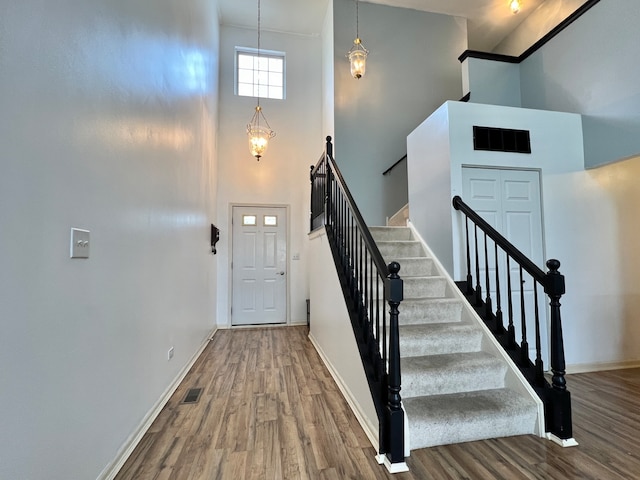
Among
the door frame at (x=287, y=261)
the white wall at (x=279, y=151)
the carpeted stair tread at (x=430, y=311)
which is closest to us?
A: the carpeted stair tread at (x=430, y=311)

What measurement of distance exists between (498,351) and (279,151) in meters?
4.71

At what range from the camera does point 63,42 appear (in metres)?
1.29

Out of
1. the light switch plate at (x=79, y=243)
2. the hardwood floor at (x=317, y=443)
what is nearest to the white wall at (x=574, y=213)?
the hardwood floor at (x=317, y=443)

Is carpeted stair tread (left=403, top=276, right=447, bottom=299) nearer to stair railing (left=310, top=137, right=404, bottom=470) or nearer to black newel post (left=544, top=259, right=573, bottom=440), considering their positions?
stair railing (left=310, top=137, right=404, bottom=470)

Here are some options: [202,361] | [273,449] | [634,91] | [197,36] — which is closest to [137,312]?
[273,449]

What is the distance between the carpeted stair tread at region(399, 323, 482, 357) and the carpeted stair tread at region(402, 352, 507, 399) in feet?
0.24

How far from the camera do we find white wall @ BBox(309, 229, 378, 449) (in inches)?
84.8

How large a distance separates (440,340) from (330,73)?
4723 mm

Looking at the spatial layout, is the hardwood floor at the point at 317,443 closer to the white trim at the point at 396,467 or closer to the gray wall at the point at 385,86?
the white trim at the point at 396,467

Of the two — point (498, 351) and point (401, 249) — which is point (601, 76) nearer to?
point (401, 249)

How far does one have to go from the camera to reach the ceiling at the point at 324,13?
5.30 metres

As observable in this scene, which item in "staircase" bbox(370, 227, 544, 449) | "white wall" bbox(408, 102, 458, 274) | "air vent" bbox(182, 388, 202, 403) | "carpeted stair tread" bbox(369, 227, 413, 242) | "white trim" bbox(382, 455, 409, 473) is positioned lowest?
"air vent" bbox(182, 388, 202, 403)

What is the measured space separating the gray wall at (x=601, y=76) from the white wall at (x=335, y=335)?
3056 mm

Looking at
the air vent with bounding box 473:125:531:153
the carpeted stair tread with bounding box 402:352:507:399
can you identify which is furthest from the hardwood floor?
the air vent with bounding box 473:125:531:153
